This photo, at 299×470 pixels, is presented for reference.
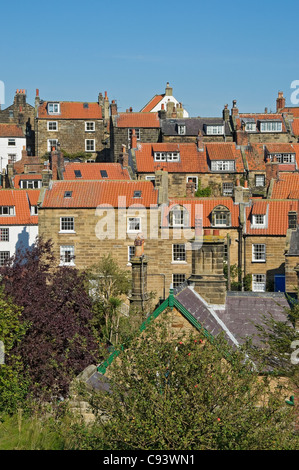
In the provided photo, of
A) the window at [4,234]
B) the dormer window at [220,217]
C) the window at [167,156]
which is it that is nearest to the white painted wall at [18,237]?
the window at [4,234]

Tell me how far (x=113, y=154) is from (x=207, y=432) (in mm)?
63134

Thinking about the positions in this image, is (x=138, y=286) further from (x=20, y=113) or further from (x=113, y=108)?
(x=20, y=113)

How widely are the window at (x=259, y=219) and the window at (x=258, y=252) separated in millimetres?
1590

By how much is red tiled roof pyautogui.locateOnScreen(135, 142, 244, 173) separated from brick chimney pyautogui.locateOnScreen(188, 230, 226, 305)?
39.9 metres

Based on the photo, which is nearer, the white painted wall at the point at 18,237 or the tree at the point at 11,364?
the tree at the point at 11,364

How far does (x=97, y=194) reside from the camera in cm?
5019

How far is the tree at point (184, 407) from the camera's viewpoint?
12344 mm

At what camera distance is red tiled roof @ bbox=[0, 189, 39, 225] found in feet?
194

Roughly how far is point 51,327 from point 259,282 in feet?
88.6

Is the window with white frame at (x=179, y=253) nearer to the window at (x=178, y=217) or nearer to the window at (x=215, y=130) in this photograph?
the window at (x=178, y=217)

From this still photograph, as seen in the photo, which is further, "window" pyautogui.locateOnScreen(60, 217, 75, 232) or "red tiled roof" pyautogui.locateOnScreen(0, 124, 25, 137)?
"red tiled roof" pyautogui.locateOnScreen(0, 124, 25, 137)

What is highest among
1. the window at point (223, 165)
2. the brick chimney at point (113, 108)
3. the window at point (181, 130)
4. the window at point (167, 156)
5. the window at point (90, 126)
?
the brick chimney at point (113, 108)

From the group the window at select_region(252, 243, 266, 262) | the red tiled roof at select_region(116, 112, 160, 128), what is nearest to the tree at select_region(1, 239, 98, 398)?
the window at select_region(252, 243, 266, 262)

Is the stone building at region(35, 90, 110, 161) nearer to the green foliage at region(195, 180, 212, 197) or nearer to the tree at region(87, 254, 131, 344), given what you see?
the green foliage at region(195, 180, 212, 197)
